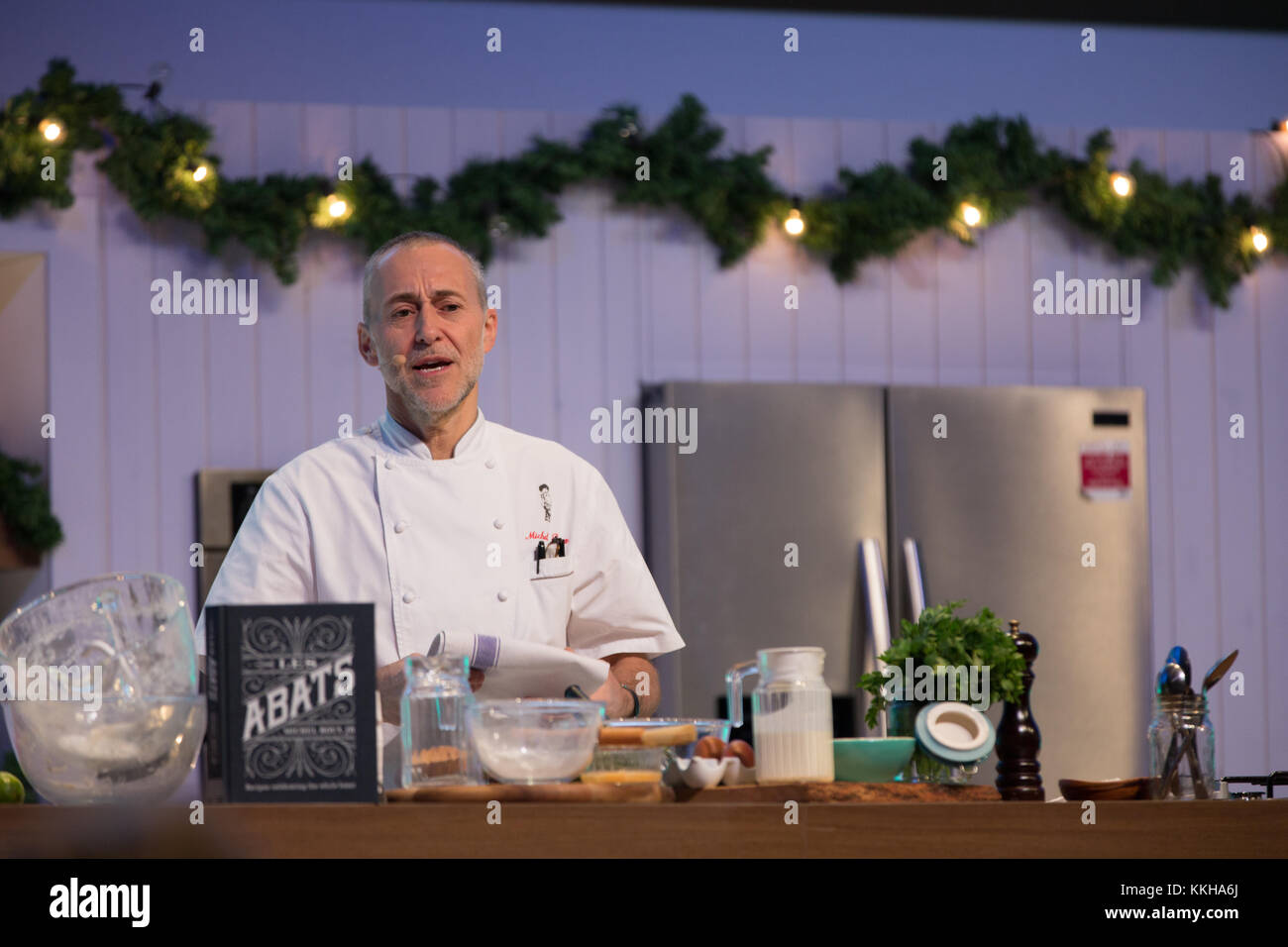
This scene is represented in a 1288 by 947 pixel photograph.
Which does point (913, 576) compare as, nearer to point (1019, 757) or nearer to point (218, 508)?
point (218, 508)

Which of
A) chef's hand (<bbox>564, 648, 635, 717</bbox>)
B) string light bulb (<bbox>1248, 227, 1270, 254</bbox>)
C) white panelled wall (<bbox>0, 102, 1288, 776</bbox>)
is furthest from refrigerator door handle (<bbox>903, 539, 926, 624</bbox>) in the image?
chef's hand (<bbox>564, 648, 635, 717</bbox>)

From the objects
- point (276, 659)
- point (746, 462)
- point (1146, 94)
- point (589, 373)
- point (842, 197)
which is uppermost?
point (1146, 94)

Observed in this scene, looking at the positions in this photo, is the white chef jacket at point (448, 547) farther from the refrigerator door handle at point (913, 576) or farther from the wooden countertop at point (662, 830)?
the refrigerator door handle at point (913, 576)

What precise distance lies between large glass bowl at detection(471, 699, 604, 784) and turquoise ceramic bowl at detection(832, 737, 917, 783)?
1.13ft

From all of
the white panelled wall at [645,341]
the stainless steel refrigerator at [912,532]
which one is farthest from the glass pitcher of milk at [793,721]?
the white panelled wall at [645,341]

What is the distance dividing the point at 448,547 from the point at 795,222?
6.87 ft

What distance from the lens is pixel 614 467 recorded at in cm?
399

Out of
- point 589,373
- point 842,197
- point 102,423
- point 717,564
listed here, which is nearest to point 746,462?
point 717,564

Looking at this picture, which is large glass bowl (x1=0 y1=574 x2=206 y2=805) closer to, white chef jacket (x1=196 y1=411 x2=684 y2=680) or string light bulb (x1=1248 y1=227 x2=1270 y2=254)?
white chef jacket (x1=196 y1=411 x2=684 y2=680)

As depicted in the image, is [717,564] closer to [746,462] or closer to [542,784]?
[746,462]

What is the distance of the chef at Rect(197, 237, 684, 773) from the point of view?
221cm

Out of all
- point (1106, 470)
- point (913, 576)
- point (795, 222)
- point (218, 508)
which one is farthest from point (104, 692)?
point (1106, 470)
